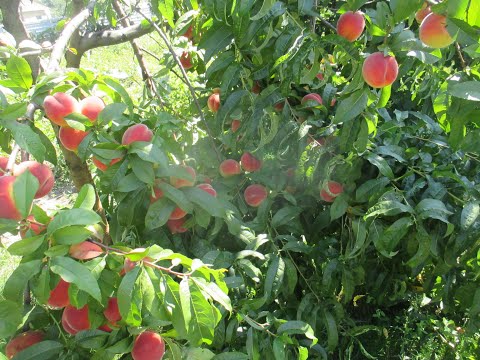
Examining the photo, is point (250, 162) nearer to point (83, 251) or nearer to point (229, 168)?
point (229, 168)

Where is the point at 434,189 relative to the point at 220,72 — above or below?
below

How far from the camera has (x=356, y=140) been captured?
110cm

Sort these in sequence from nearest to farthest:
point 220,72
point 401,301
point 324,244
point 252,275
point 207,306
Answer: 1. point 207,306
2. point 252,275
3. point 220,72
4. point 324,244
5. point 401,301

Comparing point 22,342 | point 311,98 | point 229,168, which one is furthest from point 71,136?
point 311,98

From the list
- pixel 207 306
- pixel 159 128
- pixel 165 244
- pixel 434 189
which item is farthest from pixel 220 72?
pixel 207 306

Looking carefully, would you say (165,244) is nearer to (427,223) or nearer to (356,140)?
(356,140)

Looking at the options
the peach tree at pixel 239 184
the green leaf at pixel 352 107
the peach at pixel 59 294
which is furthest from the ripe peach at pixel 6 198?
the green leaf at pixel 352 107

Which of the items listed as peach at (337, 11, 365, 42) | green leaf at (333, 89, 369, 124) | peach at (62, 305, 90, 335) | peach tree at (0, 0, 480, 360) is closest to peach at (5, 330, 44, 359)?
peach tree at (0, 0, 480, 360)

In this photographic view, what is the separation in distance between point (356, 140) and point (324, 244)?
1.17ft

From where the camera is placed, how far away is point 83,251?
674 mm

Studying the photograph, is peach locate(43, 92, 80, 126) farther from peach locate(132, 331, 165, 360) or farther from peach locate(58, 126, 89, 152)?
peach locate(132, 331, 165, 360)

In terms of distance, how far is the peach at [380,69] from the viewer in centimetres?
91

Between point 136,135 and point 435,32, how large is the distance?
55cm

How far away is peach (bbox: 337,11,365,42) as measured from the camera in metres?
1.00
